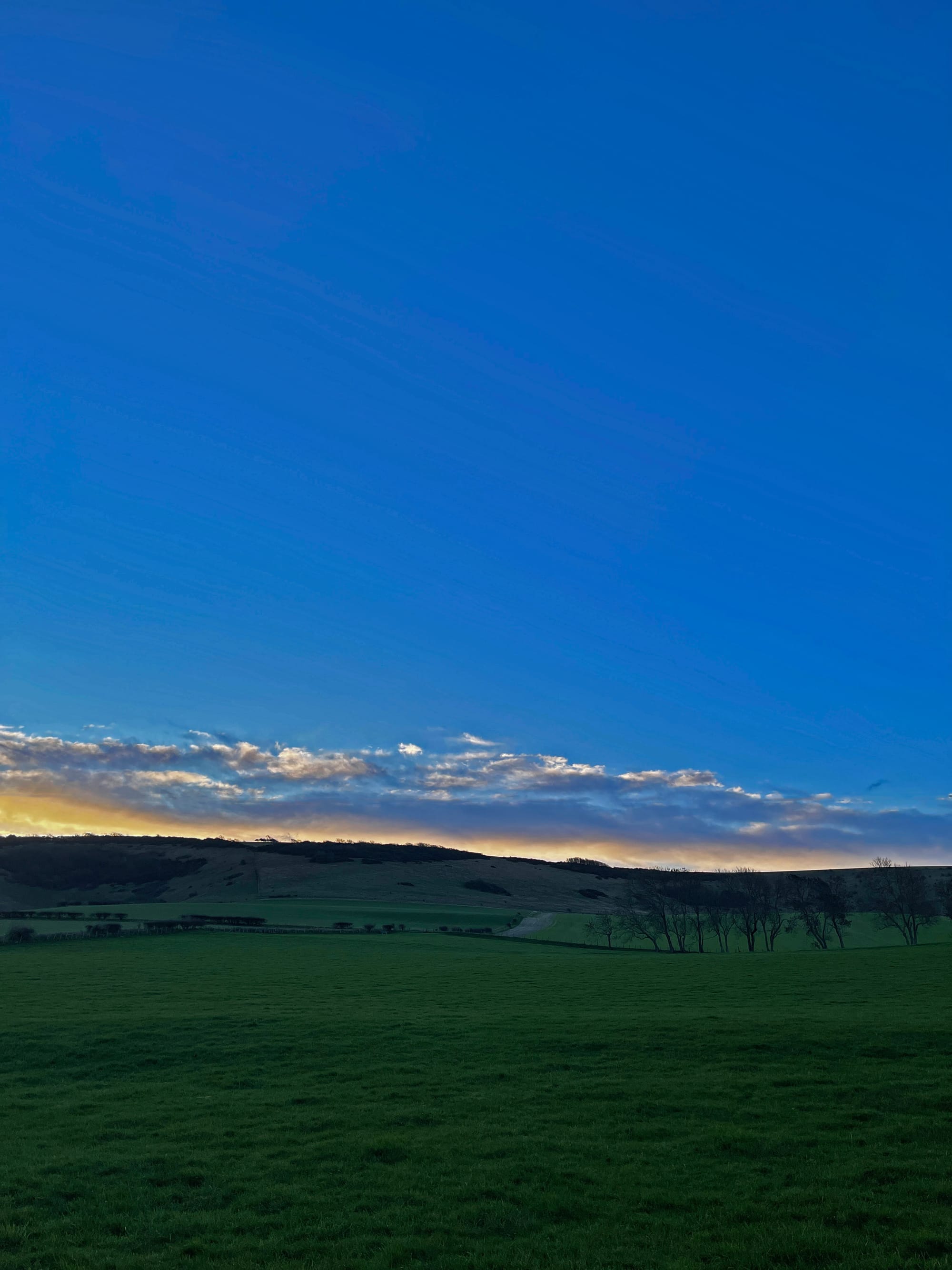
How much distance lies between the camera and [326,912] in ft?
472

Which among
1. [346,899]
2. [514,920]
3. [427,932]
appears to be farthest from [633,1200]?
[346,899]

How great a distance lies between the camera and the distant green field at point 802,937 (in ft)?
385

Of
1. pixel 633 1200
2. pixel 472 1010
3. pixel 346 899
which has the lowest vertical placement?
pixel 346 899

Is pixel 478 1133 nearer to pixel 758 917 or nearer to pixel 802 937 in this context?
pixel 758 917

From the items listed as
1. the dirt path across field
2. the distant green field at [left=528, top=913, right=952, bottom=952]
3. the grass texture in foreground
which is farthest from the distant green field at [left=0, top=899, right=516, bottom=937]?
the grass texture in foreground

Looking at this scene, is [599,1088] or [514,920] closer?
[599,1088]

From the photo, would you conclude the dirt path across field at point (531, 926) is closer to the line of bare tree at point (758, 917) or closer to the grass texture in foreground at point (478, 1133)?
the line of bare tree at point (758, 917)

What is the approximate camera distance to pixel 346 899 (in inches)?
6649

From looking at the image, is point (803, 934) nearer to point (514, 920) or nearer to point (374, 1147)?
point (514, 920)

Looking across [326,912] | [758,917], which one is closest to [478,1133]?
[758,917]

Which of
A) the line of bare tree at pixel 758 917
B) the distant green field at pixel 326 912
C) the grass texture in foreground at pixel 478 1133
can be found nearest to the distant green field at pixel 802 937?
the line of bare tree at pixel 758 917

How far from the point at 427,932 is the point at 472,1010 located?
7411 centimetres

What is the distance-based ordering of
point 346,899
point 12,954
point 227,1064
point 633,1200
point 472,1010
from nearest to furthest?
point 633,1200 → point 227,1064 → point 472,1010 → point 12,954 → point 346,899

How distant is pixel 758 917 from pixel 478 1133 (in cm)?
11501
